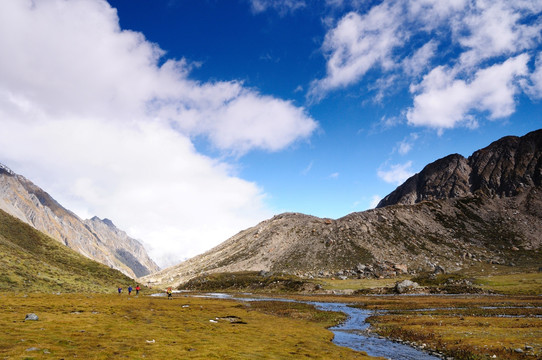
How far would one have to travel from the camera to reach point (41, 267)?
94.2m

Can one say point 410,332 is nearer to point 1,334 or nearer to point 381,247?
point 1,334

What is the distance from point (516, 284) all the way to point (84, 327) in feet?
446

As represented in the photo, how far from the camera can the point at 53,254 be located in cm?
11819

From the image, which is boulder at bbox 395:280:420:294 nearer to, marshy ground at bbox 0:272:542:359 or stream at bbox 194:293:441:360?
marshy ground at bbox 0:272:542:359

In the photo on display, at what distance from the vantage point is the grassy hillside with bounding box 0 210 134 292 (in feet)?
265

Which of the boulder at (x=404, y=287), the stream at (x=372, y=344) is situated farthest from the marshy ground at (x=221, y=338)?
the boulder at (x=404, y=287)

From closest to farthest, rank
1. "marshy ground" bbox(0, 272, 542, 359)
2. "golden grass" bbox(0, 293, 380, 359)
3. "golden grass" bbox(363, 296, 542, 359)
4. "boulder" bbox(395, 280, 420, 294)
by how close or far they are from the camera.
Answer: "golden grass" bbox(0, 293, 380, 359) < "marshy ground" bbox(0, 272, 542, 359) < "golden grass" bbox(363, 296, 542, 359) < "boulder" bbox(395, 280, 420, 294)

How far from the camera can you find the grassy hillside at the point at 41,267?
265ft

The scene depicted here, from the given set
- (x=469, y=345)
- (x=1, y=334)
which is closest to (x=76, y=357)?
(x=1, y=334)

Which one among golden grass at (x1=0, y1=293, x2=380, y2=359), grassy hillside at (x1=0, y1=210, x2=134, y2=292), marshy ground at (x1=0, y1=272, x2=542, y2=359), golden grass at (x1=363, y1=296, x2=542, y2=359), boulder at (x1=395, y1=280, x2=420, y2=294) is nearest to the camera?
golden grass at (x1=0, y1=293, x2=380, y2=359)

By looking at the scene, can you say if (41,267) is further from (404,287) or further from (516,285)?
(516,285)

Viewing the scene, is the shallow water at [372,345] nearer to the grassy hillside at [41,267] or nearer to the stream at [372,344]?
the stream at [372,344]

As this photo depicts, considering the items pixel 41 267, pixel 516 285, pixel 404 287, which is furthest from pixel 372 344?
pixel 516 285

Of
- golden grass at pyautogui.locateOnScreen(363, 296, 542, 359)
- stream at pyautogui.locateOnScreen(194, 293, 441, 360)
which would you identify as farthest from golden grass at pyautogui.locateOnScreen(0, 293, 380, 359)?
golden grass at pyautogui.locateOnScreen(363, 296, 542, 359)
